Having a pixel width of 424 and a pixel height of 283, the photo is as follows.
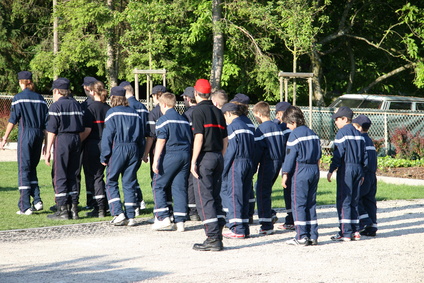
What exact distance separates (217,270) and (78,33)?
19.7 metres

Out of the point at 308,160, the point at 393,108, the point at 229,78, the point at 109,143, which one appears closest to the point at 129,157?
the point at 109,143

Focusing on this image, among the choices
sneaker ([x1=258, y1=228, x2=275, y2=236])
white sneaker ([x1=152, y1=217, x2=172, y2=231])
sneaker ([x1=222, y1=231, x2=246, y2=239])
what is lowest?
sneaker ([x1=258, y1=228, x2=275, y2=236])

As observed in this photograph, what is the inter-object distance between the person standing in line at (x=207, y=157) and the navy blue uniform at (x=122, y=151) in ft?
5.05

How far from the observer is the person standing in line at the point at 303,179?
27.6 feet

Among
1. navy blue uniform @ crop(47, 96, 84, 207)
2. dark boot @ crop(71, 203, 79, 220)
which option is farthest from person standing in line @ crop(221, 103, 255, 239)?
dark boot @ crop(71, 203, 79, 220)

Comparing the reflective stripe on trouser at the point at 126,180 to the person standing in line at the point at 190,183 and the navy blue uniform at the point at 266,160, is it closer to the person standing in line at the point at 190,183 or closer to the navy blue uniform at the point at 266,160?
the person standing in line at the point at 190,183

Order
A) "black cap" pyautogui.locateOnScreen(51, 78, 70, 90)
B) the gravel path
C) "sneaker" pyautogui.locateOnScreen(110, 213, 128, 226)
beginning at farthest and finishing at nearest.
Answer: "black cap" pyautogui.locateOnScreen(51, 78, 70, 90), "sneaker" pyautogui.locateOnScreen(110, 213, 128, 226), the gravel path

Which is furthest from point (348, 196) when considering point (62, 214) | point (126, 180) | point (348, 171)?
point (62, 214)

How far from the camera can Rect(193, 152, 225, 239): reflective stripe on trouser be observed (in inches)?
314

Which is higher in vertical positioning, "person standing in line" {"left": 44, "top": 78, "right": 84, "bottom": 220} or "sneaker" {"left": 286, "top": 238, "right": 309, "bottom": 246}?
"person standing in line" {"left": 44, "top": 78, "right": 84, "bottom": 220}

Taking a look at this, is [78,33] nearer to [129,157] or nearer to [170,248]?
[129,157]

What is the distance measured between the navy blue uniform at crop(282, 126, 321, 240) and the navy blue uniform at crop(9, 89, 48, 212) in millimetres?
4077

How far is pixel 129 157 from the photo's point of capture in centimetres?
948

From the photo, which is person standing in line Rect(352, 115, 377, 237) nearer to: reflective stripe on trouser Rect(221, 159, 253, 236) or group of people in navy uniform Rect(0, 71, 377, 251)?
group of people in navy uniform Rect(0, 71, 377, 251)
